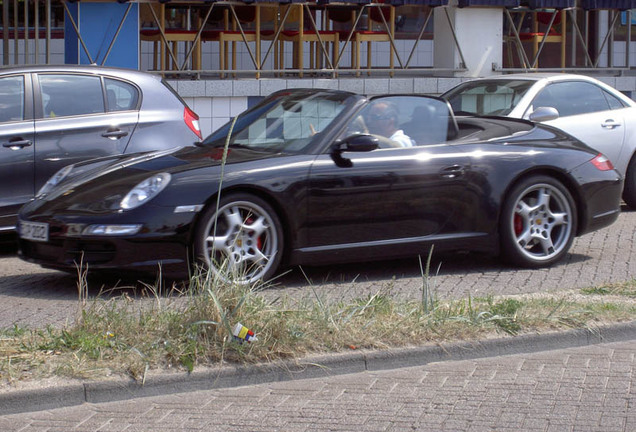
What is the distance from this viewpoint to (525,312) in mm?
5980

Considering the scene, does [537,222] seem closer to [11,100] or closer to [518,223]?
[518,223]

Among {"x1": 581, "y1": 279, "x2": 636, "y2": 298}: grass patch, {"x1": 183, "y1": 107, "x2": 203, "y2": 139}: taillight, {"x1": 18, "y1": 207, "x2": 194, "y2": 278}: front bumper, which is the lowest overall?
{"x1": 581, "y1": 279, "x2": 636, "y2": 298}: grass patch

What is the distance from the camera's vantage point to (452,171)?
758 centimetres

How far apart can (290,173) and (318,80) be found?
8.91 metres

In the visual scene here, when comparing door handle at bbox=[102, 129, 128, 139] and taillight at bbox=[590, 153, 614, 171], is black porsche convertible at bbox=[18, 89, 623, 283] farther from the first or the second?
door handle at bbox=[102, 129, 128, 139]

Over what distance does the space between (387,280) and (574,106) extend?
14.5 ft

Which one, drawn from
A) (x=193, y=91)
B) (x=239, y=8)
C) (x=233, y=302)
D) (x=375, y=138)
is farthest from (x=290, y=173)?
(x=239, y=8)

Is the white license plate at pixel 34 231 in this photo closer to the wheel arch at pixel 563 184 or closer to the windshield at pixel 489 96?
the wheel arch at pixel 563 184

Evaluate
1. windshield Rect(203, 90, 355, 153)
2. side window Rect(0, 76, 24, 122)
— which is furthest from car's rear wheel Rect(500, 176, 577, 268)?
side window Rect(0, 76, 24, 122)

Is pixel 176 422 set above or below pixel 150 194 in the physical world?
below

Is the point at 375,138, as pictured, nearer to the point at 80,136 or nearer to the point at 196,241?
the point at 196,241

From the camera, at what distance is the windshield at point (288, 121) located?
24.5ft

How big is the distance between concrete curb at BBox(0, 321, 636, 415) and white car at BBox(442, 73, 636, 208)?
4.93 meters

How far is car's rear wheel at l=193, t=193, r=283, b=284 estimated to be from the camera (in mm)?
6766
